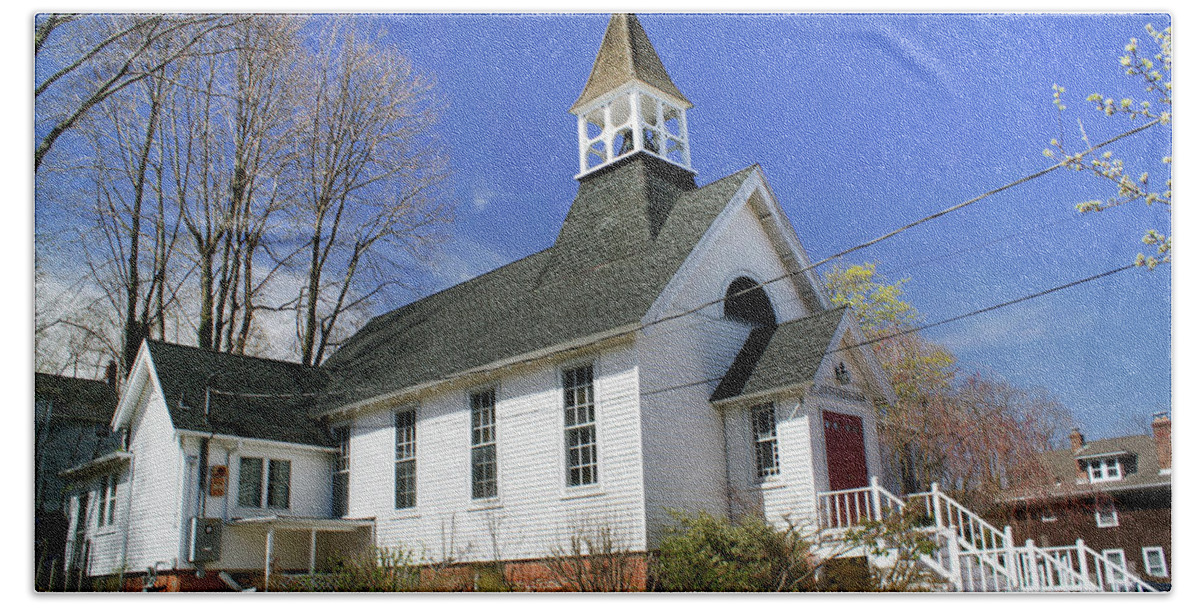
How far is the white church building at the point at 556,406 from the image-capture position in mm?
11812

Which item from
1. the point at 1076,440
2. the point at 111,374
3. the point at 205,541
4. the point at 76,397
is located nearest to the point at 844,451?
the point at 1076,440

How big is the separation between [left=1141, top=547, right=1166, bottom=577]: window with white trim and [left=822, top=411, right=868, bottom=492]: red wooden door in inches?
146

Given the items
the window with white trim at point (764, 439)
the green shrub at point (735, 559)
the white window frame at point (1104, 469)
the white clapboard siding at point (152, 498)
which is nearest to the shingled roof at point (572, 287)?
the window with white trim at point (764, 439)

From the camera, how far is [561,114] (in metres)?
11.9

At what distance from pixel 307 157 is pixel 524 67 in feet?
18.8

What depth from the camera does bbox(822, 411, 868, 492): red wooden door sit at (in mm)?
11938

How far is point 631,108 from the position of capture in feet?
48.1

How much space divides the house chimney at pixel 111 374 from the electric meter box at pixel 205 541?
2245mm

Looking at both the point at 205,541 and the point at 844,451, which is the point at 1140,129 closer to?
the point at 844,451

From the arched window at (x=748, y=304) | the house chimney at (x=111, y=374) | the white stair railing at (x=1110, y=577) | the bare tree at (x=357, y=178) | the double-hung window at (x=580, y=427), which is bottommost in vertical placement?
the white stair railing at (x=1110, y=577)

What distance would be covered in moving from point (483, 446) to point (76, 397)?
5.07 m

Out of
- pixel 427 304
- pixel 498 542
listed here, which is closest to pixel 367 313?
pixel 427 304

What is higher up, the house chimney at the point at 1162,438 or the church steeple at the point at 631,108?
the church steeple at the point at 631,108

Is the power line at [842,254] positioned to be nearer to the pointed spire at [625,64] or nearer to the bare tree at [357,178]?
the bare tree at [357,178]
